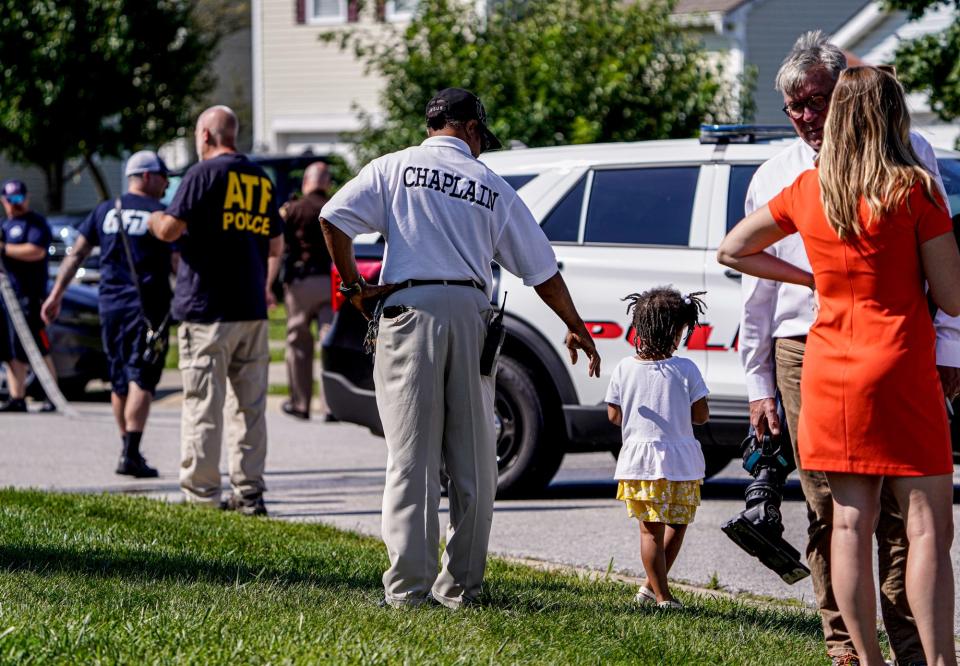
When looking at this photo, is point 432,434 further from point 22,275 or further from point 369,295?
point 22,275

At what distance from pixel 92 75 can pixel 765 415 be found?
24.5m

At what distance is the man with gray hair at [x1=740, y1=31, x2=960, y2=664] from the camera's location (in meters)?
4.57

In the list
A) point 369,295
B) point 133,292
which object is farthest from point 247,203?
point 369,295

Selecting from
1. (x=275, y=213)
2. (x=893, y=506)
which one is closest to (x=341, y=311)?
(x=275, y=213)

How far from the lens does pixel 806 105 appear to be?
465 cm

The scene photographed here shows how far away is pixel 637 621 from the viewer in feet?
16.7

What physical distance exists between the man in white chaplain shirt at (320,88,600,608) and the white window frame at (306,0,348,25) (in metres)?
22.7

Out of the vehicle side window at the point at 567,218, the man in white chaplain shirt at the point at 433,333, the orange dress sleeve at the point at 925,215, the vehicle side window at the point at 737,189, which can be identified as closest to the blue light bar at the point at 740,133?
the vehicle side window at the point at 737,189

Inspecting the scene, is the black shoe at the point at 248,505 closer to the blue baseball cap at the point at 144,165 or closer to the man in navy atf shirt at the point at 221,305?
the man in navy atf shirt at the point at 221,305

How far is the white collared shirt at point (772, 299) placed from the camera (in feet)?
15.4

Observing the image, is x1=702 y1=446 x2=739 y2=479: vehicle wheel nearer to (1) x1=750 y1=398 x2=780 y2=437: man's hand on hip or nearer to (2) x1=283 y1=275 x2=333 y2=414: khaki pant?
(1) x1=750 y1=398 x2=780 y2=437: man's hand on hip

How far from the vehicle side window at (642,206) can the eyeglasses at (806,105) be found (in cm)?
336

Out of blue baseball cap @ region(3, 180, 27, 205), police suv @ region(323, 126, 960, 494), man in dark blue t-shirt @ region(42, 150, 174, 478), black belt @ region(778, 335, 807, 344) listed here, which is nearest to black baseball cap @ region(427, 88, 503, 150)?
black belt @ region(778, 335, 807, 344)

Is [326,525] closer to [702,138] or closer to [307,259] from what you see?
[702,138]
